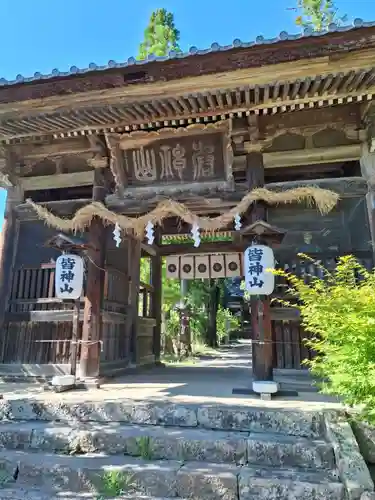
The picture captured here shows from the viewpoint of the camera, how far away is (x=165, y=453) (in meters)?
4.08

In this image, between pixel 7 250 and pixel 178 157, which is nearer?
pixel 178 157

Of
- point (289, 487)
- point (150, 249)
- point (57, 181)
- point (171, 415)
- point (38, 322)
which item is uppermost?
point (57, 181)

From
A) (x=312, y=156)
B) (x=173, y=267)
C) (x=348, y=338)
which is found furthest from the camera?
(x=173, y=267)

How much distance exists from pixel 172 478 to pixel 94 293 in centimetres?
433

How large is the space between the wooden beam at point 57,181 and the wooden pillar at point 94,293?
0.79m

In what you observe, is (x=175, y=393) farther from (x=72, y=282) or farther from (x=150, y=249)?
(x=150, y=249)

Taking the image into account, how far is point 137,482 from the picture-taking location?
3.62m

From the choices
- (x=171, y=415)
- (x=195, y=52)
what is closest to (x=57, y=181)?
(x=195, y=52)

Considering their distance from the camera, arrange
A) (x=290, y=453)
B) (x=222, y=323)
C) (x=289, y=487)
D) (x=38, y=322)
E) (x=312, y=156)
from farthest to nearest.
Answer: (x=222, y=323), (x=38, y=322), (x=312, y=156), (x=290, y=453), (x=289, y=487)

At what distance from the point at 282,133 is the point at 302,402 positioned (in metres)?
4.99

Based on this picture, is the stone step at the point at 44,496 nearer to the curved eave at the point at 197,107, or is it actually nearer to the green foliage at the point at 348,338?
the green foliage at the point at 348,338

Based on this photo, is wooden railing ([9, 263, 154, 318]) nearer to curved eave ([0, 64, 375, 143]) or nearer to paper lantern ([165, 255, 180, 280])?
curved eave ([0, 64, 375, 143])

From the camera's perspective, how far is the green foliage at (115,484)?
3508mm

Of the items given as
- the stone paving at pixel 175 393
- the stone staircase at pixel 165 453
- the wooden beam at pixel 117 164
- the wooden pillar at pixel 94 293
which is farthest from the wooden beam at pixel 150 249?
the stone staircase at pixel 165 453
